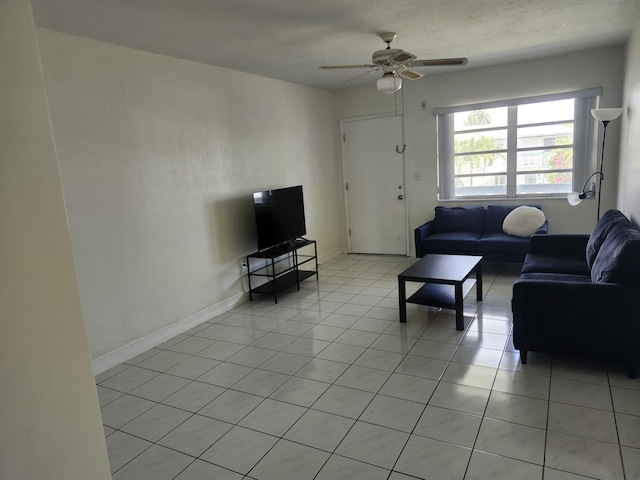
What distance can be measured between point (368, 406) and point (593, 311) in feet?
4.97

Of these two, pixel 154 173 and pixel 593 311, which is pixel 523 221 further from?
pixel 154 173

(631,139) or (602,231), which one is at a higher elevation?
(631,139)

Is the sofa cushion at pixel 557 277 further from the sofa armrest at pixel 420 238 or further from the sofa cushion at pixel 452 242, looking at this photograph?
the sofa armrest at pixel 420 238

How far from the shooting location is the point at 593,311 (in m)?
2.62

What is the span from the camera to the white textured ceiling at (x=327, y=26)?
9.01 feet

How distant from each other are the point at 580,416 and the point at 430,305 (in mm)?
1583

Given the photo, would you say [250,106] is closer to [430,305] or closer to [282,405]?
[430,305]

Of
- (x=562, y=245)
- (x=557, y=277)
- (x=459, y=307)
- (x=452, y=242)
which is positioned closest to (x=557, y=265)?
(x=557, y=277)

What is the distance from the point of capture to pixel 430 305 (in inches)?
148

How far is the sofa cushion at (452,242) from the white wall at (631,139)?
1509 millimetres

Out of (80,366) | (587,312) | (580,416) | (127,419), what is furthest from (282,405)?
(587,312)

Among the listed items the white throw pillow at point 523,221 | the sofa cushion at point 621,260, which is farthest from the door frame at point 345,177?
the sofa cushion at point 621,260

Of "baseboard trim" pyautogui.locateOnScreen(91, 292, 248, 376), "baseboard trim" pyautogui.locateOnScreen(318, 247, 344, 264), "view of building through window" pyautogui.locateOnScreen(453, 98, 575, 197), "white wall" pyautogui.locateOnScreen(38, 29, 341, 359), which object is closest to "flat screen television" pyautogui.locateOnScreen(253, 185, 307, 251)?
"white wall" pyautogui.locateOnScreen(38, 29, 341, 359)

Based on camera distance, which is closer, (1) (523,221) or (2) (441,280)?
(2) (441,280)
